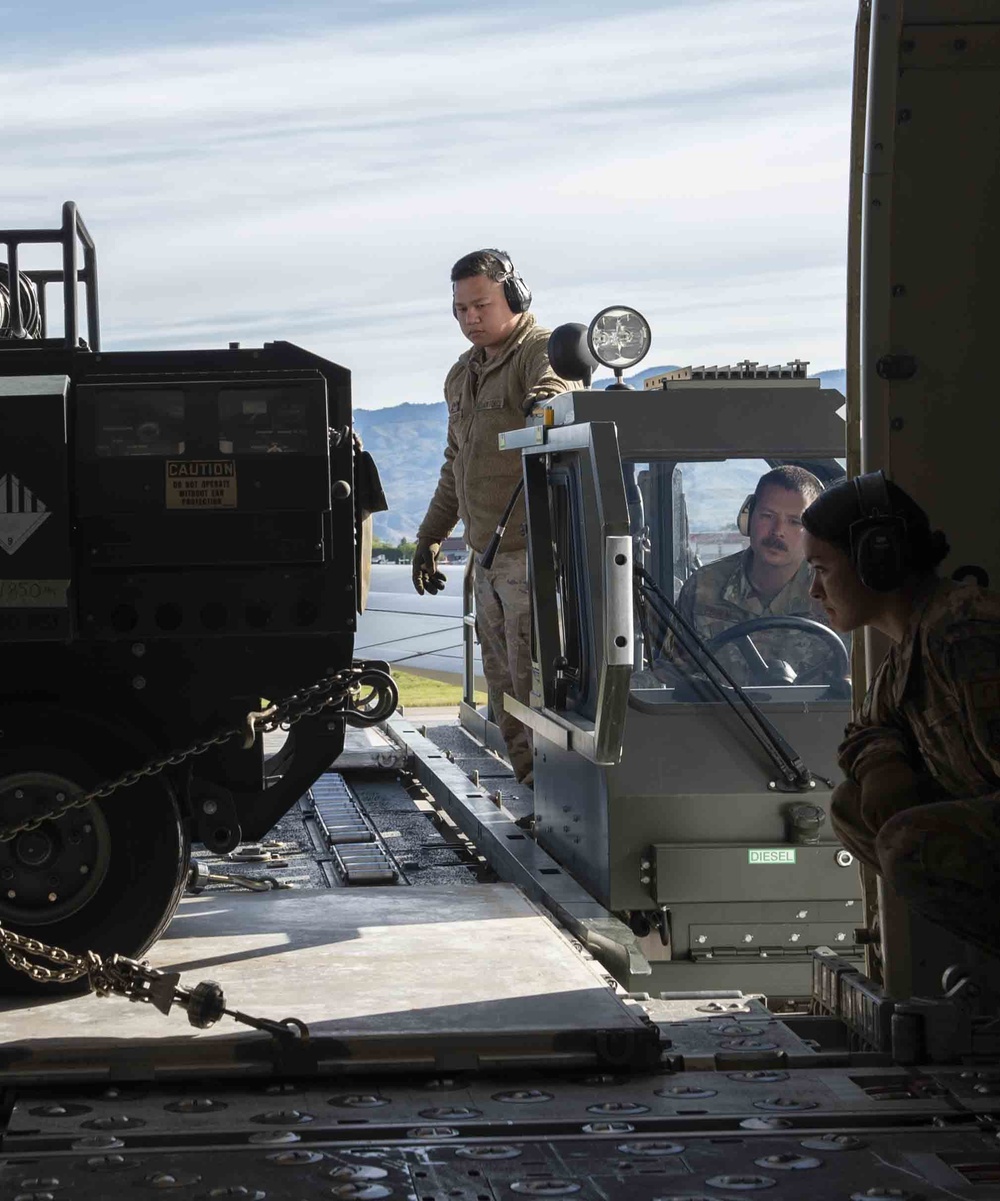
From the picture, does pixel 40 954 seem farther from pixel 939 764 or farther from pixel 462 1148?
pixel 939 764

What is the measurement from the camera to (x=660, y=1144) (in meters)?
3.16

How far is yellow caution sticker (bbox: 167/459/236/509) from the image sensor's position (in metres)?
4.27

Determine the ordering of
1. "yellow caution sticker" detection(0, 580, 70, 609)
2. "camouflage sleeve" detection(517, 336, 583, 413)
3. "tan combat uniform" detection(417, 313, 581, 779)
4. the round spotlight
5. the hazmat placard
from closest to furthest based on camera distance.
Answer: "yellow caution sticker" detection(0, 580, 70, 609)
the hazmat placard
the round spotlight
"camouflage sleeve" detection(517, 336, 583, 413)
"tan combat uniform" detection(417, 313, 581, 779)

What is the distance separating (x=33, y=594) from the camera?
423 centimetres

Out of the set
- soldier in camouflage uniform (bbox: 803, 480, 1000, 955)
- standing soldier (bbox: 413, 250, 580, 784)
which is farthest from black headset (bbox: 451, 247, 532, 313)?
soldier in camouflage uniform (bbox: 803, 480, 1000, 955)

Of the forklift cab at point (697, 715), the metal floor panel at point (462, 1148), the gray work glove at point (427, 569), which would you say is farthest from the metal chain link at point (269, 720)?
the gray work glove at point (427, 569)

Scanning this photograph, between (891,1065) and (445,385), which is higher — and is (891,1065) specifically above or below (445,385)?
below

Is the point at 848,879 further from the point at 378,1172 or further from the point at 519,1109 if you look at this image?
the point at 378,1172

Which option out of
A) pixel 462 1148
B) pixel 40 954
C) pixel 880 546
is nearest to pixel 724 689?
pixel 880 546

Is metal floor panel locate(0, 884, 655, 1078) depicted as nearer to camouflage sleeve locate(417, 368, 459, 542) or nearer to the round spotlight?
the round spotlight

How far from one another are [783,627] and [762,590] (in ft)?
0.52

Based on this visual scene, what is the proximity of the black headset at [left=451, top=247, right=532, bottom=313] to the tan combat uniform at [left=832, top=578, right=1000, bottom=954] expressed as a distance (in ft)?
12.9

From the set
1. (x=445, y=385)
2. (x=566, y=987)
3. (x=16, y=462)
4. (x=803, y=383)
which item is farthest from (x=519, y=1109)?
(x=445, y=385)

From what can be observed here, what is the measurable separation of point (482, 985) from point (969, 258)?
79.6 inches
